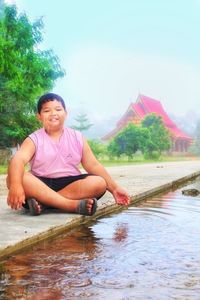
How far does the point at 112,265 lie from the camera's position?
7.75 ft

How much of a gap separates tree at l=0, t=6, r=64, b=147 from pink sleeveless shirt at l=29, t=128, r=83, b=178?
34.2 feet

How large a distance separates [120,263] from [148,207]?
2700mm

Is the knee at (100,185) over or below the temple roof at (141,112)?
below

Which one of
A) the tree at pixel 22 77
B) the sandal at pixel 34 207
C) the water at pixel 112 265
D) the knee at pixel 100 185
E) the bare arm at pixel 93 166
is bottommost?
the water at pixel 112 265

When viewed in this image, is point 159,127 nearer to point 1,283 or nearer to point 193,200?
point 193,200

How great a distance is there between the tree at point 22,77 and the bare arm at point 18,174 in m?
10.5

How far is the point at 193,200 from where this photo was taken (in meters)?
5.87

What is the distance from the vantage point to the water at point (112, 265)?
1906mm

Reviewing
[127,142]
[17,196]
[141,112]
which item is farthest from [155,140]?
[17,196]

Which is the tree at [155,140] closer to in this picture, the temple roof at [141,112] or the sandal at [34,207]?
the temple roof at [141,112]

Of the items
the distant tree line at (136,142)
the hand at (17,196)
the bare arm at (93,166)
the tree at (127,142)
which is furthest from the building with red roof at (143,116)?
the hand at (17,196)

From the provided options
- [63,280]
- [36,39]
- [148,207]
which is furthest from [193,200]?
[36,39]

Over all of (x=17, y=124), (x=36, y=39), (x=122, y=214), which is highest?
(x=36, y=39)

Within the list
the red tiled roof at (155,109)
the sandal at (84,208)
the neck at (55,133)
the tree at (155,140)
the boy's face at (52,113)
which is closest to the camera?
the sandal at (84,208)
